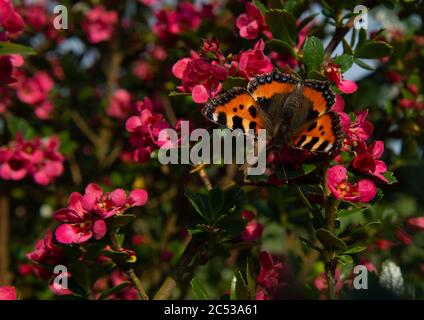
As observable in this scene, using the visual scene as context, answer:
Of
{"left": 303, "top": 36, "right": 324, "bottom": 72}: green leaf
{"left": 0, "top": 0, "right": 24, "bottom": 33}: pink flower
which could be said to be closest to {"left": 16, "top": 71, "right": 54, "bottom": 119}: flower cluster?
{"left": 0, "top": 0, "right": 24, "bottom": 33}: pink flower

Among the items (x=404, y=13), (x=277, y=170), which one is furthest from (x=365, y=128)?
(x=404, y=13)

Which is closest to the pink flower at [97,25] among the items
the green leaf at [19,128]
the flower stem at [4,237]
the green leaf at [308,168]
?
the green leaf at [19,128]

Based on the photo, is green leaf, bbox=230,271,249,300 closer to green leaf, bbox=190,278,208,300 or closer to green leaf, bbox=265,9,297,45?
green leaf, bbox=190,278,208,300

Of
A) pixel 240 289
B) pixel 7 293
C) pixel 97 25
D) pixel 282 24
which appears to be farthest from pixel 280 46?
pixel 97 25

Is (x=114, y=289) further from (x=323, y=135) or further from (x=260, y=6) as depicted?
(x=260, y=6)

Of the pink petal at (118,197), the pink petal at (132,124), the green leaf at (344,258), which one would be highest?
the pink petal at (132,124)

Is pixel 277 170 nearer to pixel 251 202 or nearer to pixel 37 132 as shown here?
pixel 251 202

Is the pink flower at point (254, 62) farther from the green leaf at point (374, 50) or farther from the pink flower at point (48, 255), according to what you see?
the pink flower at point (48, 255)
